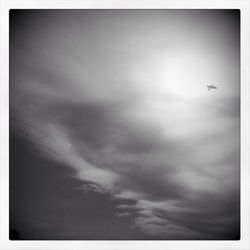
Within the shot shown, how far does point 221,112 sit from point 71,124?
83.0 inches

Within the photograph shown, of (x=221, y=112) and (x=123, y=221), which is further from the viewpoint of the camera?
(x=123, y=221)

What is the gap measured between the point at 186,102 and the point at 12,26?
263 centimetres

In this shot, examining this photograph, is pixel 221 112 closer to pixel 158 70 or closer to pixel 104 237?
pixel 158 70

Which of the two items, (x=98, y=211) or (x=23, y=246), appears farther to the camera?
(x=98, y=211)

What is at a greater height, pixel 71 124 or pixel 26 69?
pixel 26 69

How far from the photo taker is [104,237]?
3.52 m

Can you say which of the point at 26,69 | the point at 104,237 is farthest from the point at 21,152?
the point at 104,237

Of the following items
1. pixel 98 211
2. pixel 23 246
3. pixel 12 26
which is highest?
pixel 12 26

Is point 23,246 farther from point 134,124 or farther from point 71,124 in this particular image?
point 134,124

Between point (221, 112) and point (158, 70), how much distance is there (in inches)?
41.4

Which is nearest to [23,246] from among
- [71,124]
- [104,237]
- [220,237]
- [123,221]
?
[104,237]

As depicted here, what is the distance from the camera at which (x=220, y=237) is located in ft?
11.5

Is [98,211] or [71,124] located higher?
[71,124]

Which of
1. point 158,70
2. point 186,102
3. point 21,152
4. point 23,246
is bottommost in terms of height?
point 23,246
